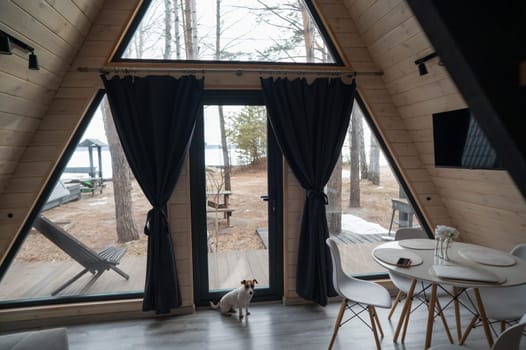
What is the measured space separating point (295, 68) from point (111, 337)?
3.00 metres

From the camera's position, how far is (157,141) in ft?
8.60

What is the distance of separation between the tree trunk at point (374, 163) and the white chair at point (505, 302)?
1329mm

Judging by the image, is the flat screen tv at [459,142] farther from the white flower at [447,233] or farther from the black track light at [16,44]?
the black track light at [16,44]

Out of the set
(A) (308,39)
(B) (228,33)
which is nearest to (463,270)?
(A) (308,39)

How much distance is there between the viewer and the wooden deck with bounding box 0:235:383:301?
8.98 feet

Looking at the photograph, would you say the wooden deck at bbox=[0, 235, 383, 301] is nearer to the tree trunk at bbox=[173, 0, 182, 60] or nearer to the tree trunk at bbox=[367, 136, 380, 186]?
the tree trunk at bbox=[367, 136, 380, 186]

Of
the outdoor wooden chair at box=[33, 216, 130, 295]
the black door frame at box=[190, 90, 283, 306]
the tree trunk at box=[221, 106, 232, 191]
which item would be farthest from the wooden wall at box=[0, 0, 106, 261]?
the tree trunk at box=[221, 106, 232, 191]

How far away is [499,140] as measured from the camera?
436mm

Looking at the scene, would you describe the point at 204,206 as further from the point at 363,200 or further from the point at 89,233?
the point at 363,200

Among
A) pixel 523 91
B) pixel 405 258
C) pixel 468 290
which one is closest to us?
pixel 523 91

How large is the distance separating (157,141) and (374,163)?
2.30 m

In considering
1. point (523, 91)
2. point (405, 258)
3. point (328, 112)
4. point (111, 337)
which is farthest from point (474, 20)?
point (111, 337)

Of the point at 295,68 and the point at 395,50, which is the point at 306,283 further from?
the point at 395,50

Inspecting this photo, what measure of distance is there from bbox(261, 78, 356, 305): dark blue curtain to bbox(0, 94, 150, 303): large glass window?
1584 millimetres
